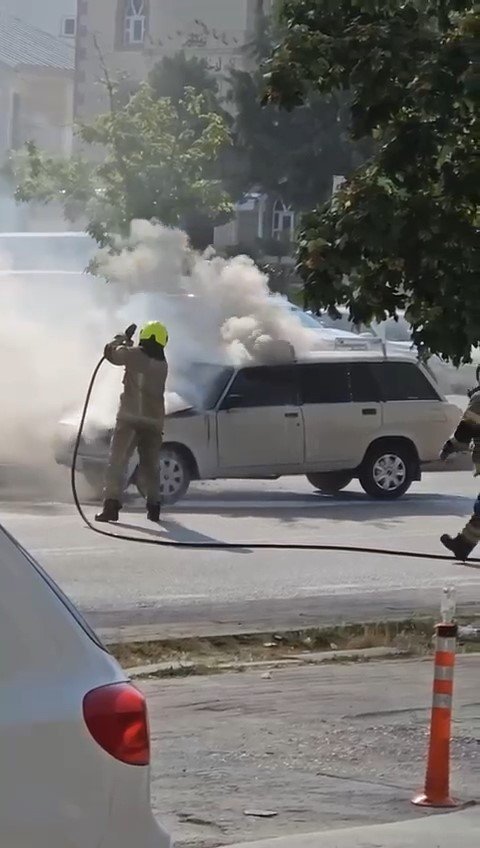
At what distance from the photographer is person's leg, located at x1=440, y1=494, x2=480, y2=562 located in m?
14.4

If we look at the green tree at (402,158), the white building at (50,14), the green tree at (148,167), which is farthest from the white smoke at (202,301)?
the white building at (50,14)

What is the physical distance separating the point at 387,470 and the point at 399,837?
504 inches

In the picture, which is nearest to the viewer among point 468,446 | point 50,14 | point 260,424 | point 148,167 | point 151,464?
point 468,446

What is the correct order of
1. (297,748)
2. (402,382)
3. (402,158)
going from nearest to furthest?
(297,748)
(402,158)
(402,382)

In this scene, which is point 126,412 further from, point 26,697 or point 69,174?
point 69,174

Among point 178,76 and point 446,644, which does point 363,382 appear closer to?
point 446,644

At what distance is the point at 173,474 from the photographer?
706 inches

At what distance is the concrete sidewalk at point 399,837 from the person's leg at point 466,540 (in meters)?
7.87

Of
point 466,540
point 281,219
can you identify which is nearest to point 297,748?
point 466,540

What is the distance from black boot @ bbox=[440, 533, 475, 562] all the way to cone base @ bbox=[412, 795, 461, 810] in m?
7.68

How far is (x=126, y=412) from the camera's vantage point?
16594 mm

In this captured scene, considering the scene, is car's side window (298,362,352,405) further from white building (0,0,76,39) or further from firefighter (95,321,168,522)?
white building (0,0,76,39)

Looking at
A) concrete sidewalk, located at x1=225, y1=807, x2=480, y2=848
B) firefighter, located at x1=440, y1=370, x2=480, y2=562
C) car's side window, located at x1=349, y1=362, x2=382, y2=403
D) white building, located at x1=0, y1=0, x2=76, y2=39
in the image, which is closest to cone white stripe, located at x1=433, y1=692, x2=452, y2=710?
concrete sidewalk, located at x1=225, y1=807, x2=480, y2=848

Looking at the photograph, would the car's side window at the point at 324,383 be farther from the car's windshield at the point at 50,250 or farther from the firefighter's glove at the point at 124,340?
the car's windshield at the point at 50,250
